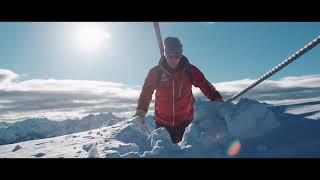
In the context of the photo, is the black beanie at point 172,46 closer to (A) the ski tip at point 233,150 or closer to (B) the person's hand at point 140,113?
(B) the person's hand at point 140,113

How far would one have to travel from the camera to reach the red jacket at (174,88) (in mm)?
6273

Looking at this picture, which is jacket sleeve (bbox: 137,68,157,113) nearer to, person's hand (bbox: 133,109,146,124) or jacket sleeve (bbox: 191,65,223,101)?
person's hand (bbox: 133,109,146,124)

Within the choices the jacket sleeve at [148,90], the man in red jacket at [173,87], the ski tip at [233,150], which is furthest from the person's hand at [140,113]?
the ski tip at [233,150]

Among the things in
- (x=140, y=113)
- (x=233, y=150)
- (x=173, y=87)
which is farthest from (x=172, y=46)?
(x=233, y=150)

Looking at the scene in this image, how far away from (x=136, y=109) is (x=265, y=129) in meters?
41.3

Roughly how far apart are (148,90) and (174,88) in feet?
1.50

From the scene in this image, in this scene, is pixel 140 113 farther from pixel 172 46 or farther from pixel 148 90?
pixel 172 46

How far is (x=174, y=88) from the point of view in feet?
20.7

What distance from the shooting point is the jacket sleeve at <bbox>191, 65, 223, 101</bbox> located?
243 inches

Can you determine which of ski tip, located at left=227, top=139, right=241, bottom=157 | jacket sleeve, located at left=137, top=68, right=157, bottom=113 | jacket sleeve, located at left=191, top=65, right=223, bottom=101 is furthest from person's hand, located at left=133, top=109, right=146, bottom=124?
ski tip, located at left=227, top=139, right=241, bottom=157

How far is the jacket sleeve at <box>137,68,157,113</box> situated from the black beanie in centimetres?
66

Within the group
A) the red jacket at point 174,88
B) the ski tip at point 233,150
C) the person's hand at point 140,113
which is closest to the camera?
the person's hand at point 140,113
